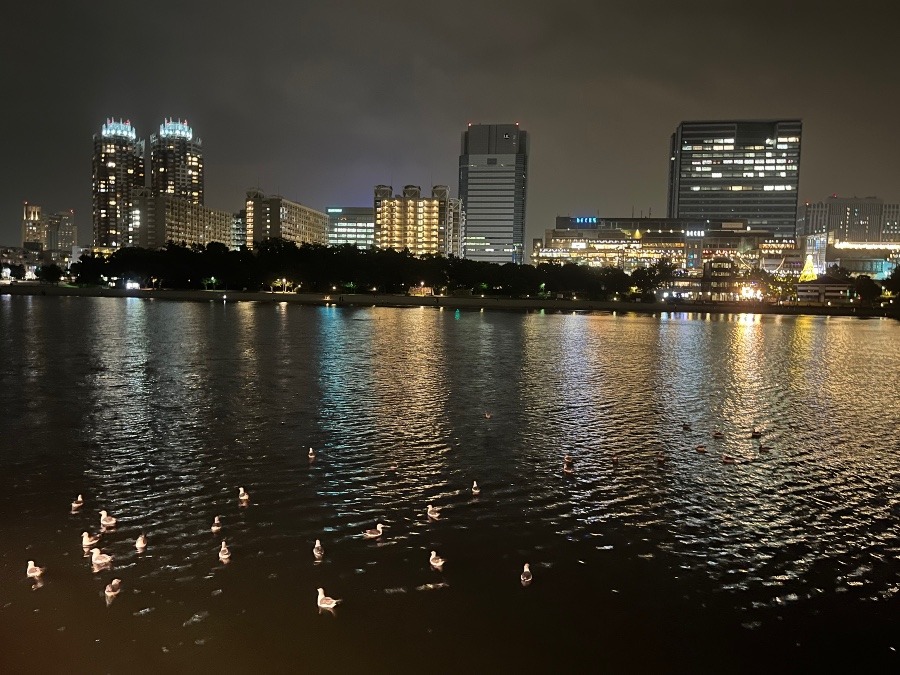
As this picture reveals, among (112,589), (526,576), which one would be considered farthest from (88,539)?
(526,576)

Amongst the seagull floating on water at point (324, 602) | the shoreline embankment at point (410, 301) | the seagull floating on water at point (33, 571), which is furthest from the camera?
the shoreline embankment at point (410, 301)

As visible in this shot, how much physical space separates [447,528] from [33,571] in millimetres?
5565

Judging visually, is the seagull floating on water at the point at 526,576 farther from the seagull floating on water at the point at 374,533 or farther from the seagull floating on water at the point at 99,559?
the seagull floating on water at the point at 99,559

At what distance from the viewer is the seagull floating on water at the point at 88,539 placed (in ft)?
29.3

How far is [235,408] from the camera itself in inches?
731

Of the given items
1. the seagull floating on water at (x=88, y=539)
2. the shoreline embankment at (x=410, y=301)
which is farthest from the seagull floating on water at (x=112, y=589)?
the shoreline embankment at (x=410, y=301)

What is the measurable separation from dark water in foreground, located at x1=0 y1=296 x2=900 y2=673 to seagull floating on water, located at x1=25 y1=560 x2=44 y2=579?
0.62ft

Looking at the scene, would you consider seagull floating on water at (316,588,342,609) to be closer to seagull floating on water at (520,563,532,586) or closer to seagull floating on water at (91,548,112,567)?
seagull floating on water at (520,563,532,586)

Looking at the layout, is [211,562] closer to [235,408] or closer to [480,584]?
[480,584]

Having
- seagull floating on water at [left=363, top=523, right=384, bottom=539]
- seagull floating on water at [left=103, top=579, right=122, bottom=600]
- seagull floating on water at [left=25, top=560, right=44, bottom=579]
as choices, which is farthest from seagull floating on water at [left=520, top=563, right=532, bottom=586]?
seagull floating on water at [left=25, top=560, right=44, bottom=579]

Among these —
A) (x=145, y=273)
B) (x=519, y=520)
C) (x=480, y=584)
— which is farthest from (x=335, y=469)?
(x=145, y=273)

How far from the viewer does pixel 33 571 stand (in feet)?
26.7

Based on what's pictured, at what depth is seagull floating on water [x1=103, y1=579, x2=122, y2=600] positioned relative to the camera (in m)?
7.76

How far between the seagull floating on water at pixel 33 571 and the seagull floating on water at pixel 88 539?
728mm
